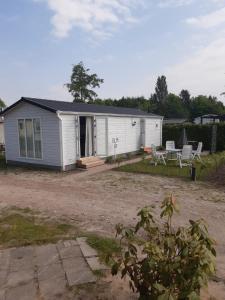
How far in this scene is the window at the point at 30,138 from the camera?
11.9 m

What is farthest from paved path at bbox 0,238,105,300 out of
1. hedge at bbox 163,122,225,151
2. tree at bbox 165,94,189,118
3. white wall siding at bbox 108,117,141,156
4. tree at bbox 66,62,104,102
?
tree at bbox 165,94,189,118

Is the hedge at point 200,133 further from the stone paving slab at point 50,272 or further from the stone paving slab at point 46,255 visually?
the stone paving slab at point 50,272

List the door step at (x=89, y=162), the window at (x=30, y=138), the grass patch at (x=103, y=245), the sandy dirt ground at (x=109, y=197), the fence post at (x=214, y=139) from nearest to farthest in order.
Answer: the grass patch at (x=103, y=245), the sandy dirt ground at (x=109, y=197), the door step at (x=89, y=162), the window at (x=30, y=138), the fence post at (x=214, y=139)

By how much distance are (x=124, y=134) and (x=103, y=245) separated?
11271 millimetres

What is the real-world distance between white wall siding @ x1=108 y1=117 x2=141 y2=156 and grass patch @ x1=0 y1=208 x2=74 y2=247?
8.62 m

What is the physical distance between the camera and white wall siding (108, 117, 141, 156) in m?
14.0

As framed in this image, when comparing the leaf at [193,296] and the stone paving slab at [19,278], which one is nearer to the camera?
the leaf at [193,296]

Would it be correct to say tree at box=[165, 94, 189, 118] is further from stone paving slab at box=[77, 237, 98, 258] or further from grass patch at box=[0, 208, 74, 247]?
stone paving slab at box=[77, 237, 98, 258]

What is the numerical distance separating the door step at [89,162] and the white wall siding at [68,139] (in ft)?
0.94

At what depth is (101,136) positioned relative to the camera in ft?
44.1

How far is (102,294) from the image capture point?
117 inches

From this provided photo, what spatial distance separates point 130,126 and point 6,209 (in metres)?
10.5

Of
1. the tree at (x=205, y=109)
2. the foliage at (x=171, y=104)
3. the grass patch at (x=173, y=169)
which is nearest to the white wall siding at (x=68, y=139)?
the grass patch at (x=173, y=169)

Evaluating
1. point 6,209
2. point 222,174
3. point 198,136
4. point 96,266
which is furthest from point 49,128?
point 198,136
